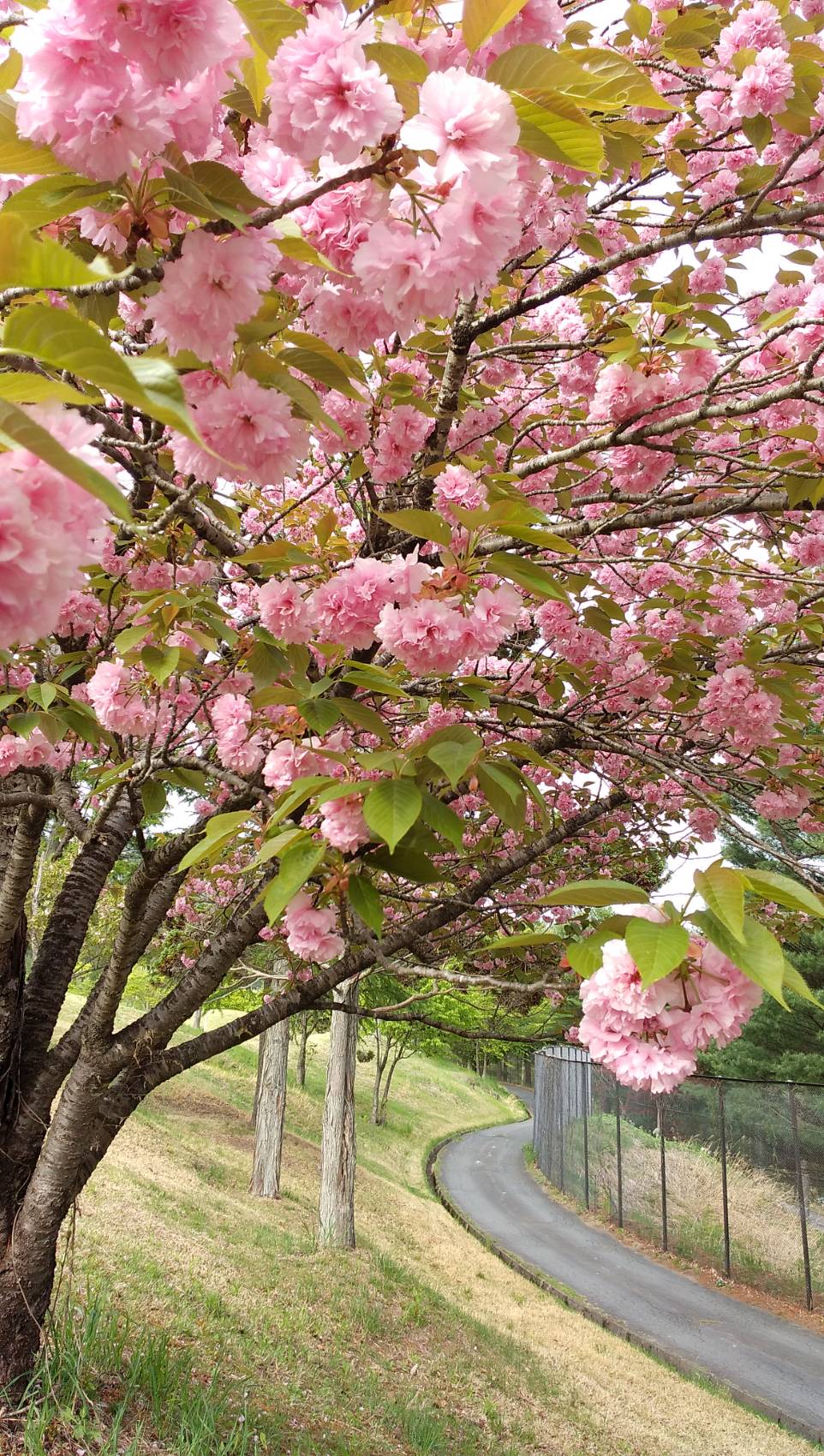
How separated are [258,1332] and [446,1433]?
1.28 meters

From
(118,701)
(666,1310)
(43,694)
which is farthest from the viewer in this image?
(666,1310)

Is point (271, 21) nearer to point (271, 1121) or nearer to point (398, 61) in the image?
point (398, 61)

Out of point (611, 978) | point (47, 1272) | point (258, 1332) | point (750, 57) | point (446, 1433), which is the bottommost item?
point (446, 1433)

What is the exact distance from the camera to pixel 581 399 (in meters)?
3.78

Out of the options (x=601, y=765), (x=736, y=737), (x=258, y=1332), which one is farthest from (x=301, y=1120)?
(x=736, y=737)

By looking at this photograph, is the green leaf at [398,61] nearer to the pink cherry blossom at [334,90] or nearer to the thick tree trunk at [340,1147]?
the pink cherry blossom at [334,90]

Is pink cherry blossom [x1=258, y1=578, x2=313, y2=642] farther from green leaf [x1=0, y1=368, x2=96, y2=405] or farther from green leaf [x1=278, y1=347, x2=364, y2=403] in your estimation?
green leaf [x1=0, y1=368, x2=96, y2=405]

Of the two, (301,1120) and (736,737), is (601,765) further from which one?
(301,1120)

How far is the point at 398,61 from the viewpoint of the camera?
1.06 meters

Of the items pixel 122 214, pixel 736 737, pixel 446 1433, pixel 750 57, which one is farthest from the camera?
pixel 446 1433

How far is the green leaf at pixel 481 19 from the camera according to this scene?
3.19 feet

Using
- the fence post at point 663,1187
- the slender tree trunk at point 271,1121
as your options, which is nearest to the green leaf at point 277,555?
the slender tree trunk at point 271,1121

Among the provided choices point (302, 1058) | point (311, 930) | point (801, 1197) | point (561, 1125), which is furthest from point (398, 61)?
point (302, 1058)

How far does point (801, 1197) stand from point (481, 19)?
12.6 m
